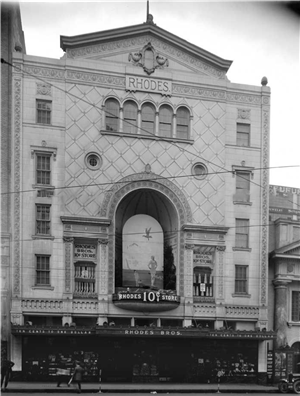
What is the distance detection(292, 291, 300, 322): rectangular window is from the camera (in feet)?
135

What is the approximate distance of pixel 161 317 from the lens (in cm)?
3747

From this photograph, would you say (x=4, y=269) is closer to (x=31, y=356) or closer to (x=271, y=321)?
(x=31, y=356)

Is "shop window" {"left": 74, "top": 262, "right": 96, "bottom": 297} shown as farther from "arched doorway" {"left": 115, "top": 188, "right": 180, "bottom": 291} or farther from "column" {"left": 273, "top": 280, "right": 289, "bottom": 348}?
"column" {"left": 273, "top": 280, "right": 289, "bottom": 348}

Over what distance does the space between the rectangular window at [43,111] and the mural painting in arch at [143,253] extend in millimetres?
8218

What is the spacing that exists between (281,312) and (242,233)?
5934 millimetres

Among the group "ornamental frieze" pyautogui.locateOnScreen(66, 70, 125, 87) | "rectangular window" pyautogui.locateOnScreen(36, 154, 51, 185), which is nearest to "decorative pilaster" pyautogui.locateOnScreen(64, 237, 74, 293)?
"rectangular window" pyautogui.locateOnScreen(36, 154, 51, 185)

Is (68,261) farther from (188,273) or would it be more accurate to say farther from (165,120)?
(165,120)

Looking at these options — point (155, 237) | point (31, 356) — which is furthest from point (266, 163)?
point (31, 356)

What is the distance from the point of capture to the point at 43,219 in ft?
117

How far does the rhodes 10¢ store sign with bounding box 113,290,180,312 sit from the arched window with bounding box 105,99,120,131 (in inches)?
397

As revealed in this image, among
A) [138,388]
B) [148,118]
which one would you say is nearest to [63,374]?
[138,388]

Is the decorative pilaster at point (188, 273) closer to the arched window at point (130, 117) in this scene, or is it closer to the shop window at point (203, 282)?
the shop window at point (203, 282)

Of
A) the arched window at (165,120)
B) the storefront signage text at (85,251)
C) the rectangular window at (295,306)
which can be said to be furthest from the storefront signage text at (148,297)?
the arched window at (165,120)

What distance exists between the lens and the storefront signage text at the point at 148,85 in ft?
123
